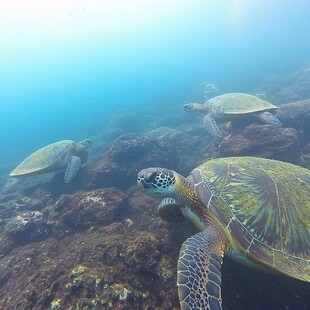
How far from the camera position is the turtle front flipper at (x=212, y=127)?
25.7ft

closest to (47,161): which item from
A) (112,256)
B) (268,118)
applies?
(112,256)

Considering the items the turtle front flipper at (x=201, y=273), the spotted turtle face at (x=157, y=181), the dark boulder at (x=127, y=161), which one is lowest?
the dark boulder at (x=127, y=161)

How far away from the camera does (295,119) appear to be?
786 centimetres

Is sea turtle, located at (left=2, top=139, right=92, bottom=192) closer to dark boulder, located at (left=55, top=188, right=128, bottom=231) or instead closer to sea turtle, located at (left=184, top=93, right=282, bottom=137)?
dark boulder, located at (left=55, top=188, right=128, bottom=231)

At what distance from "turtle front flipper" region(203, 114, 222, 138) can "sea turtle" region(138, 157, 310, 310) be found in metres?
4.16

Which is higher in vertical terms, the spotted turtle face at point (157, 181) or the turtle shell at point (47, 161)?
the spotted turtle face at point (157, 181)

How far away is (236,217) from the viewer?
2.88 m

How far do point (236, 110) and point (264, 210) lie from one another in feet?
17.3

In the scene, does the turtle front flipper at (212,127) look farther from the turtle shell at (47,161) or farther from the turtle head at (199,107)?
the turtle shell at (47,161)

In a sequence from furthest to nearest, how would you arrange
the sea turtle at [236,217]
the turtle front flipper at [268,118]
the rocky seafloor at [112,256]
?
the turtle front flipper at [268,118] → the rocky seafloor at [112,256] → the sea turtle at [236,217]

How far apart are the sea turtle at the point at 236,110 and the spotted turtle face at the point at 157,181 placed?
492cm

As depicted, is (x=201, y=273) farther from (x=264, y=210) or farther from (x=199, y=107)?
(x=199, y=107)

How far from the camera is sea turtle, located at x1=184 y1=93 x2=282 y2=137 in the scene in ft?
24.3

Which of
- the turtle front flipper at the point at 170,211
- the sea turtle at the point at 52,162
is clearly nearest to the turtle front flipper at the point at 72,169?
the sea turtle at the point at 52,162
